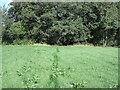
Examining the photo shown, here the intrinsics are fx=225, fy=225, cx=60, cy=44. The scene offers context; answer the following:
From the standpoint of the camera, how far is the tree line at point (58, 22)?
20.9m

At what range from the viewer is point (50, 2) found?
21.4 metres

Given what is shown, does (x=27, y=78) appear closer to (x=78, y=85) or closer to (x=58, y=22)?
(x=78, y=85)

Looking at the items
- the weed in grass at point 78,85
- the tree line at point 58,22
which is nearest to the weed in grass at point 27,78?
the weed in grass at point 78,85

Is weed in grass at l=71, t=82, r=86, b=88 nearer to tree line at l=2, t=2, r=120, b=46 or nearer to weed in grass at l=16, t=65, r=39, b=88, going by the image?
weed in grass at l=16, t=65, r=39, b=88

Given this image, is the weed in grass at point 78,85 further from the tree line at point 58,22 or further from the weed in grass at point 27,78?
the tree line at point 58,22

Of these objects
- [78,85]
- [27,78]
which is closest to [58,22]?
[27,78]

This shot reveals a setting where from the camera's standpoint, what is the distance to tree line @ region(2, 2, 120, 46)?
822 inches

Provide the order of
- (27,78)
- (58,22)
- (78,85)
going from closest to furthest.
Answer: (78,85), (27,78), (58,22)

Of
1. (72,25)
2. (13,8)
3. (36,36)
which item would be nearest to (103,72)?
(72,25)

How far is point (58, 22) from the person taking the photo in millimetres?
Answer: 20688

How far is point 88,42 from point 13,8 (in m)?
8.31

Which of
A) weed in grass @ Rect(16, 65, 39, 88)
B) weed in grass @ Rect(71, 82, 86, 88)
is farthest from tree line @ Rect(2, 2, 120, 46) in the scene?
weed in grass @ Rect(71, 82, 86, 88)

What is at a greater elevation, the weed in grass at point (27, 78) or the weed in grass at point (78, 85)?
the weed in grass at point (27, 78)

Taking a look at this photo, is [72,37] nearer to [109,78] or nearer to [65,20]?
[65,20]
